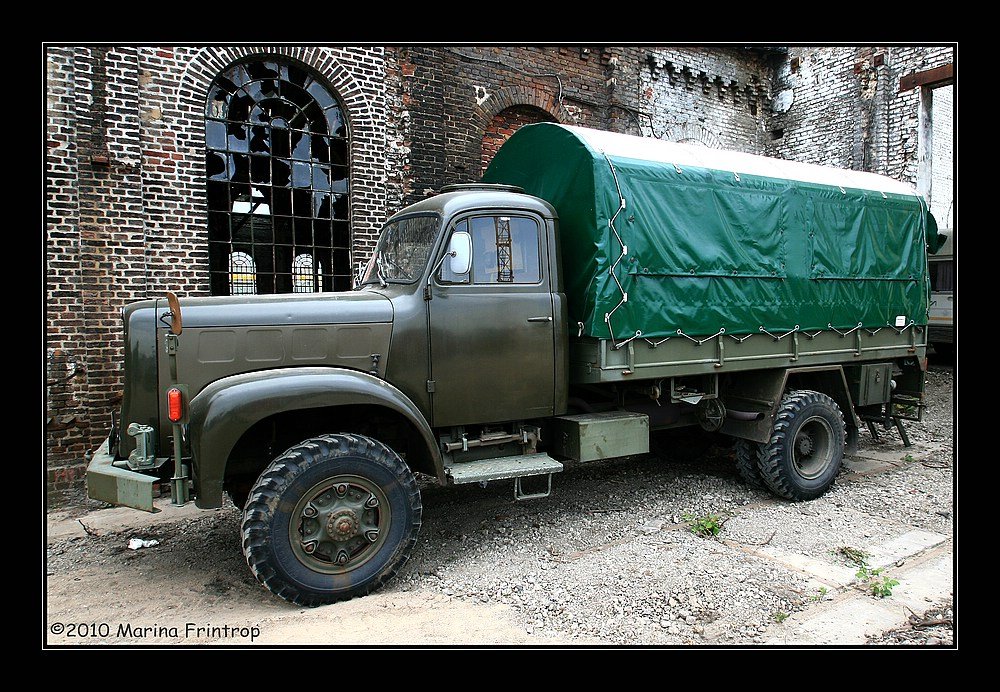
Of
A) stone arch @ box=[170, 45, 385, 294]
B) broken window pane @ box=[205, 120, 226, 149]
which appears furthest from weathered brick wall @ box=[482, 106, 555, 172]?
broken window pane @ box=[205, 120, 226, 149]

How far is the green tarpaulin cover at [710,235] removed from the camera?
5191 mm

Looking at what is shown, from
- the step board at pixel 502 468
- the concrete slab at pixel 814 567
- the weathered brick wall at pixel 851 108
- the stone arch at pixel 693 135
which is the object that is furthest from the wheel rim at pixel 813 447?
the weathered brick wall at pixel 851 108

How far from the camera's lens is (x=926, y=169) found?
12328 millimetres

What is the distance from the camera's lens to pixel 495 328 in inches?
191

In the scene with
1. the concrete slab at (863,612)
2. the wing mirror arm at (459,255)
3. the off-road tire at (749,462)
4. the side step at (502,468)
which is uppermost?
the wing mirror arm at (459,255)

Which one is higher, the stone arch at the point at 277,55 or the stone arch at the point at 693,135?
the stone arch at the point at 693,135

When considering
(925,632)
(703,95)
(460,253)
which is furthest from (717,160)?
(703,95)

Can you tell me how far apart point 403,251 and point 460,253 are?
1.81 ft

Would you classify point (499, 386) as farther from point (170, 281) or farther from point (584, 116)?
point (584, 116)

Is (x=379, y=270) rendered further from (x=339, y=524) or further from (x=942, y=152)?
(x=942, y=152)

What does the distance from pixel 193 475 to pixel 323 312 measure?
4.12 feet

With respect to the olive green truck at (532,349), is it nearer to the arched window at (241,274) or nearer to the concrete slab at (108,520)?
the concrete slab at (108,520)

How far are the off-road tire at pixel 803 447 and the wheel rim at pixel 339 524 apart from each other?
3.59 metres

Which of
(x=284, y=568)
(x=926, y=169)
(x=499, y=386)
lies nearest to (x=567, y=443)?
(x=499, y=386)
